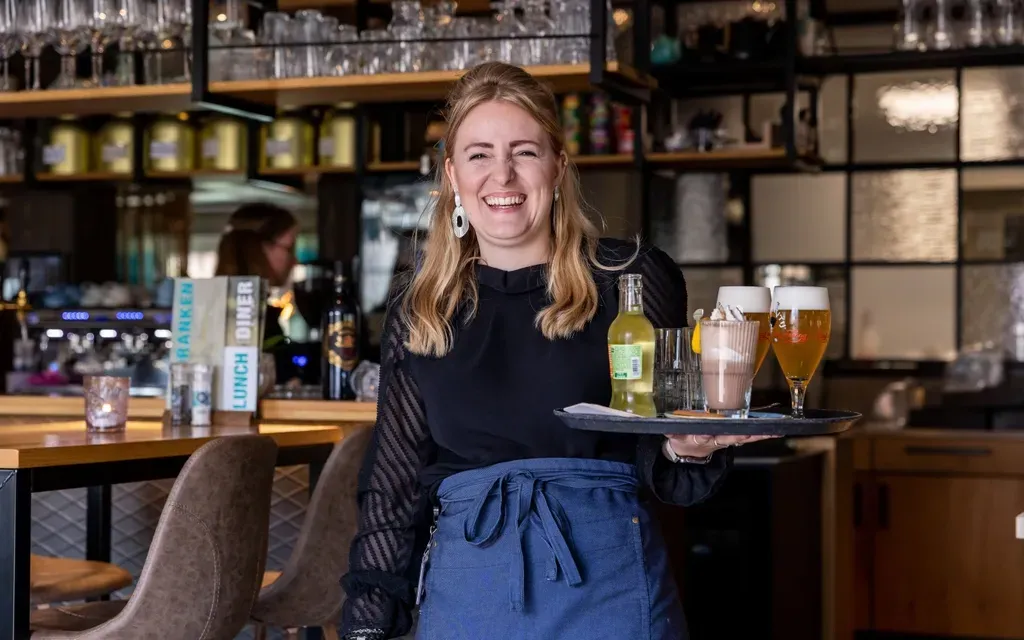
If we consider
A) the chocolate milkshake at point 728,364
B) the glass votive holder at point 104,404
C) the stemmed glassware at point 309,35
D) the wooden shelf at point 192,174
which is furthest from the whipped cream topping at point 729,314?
the wooden shelf at point 192,174

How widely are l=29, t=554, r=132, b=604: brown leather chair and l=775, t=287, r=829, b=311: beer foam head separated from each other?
6.65ft

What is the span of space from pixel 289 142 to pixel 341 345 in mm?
2583

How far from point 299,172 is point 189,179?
677 mm

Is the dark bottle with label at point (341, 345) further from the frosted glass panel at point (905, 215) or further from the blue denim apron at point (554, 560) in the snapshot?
the frosted glass panel at point (905, 215)

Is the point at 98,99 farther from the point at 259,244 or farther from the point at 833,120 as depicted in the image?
the point at 833,120

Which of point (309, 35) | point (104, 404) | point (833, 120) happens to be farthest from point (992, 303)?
point (104, 404)

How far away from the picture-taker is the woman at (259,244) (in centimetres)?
622

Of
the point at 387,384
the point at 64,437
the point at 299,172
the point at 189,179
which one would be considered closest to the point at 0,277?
the point at 189,179

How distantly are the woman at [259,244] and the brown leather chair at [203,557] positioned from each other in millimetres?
3679

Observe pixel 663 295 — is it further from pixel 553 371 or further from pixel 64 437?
pixel 64 437

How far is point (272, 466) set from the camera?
2.66m

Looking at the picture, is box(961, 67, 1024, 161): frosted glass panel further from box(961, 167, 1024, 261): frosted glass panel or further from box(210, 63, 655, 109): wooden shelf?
box(210, 63, 655, 109): wooden shelf

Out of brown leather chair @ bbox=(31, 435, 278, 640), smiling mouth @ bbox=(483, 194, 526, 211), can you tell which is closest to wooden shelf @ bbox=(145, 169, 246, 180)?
brown leather chair @ bbox=(31, 435, 278, 640)

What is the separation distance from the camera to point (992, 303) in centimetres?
645
